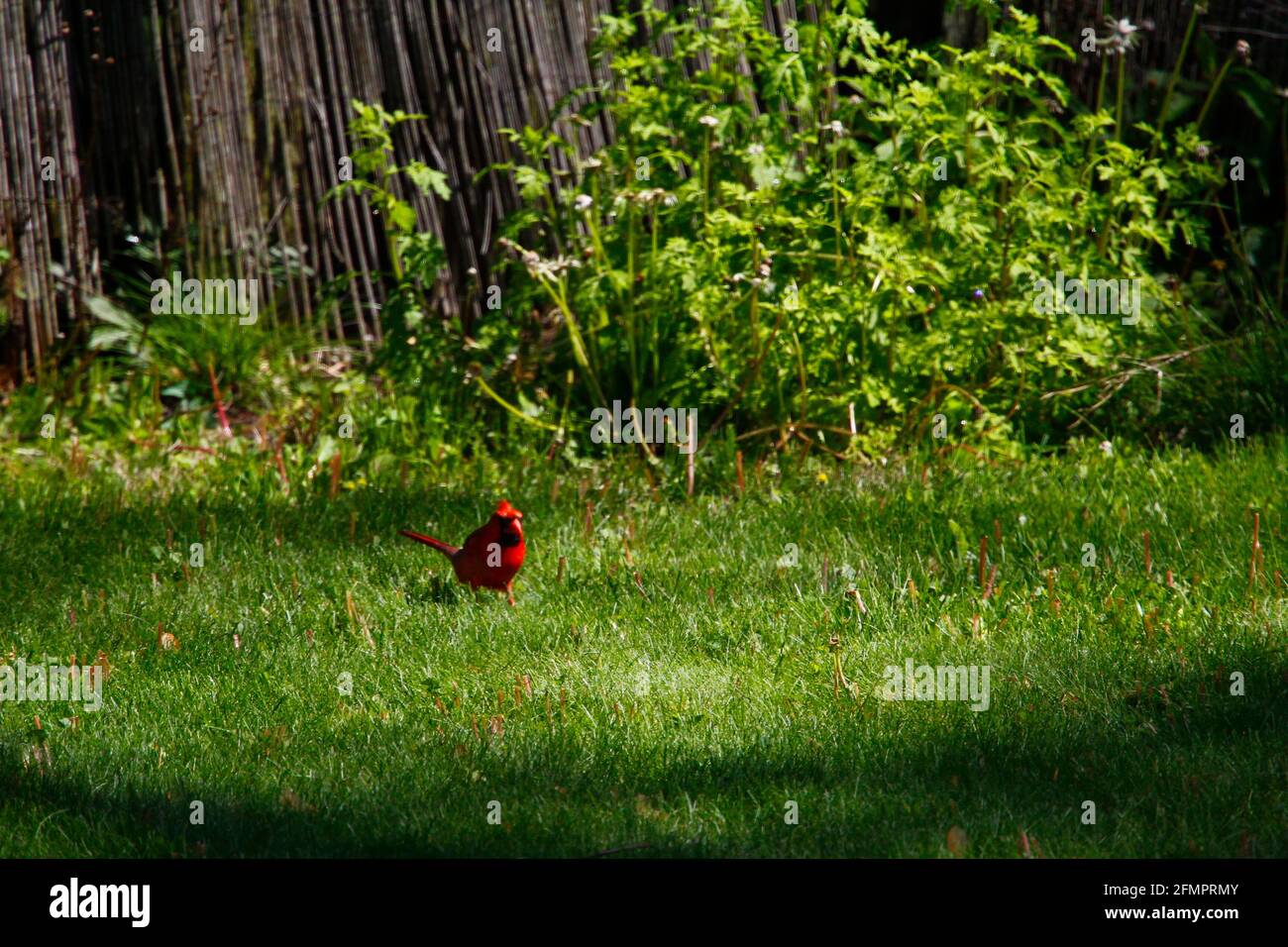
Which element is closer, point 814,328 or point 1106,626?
point 1106,626

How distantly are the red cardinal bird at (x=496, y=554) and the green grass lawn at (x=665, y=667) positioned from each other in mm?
66

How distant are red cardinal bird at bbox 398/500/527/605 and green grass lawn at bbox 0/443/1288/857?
7 centimetres

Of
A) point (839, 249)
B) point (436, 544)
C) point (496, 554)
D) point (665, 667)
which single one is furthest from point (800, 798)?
point (839, 249)

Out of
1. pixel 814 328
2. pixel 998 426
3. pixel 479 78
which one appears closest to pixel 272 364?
pixel 479 78

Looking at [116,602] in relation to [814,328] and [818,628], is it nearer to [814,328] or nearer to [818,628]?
[818,628]

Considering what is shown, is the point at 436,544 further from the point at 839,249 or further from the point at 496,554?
the point at 839,249

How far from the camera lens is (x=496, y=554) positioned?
13.8ft

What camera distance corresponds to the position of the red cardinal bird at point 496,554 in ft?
13.8

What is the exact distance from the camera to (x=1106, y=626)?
13.0 ft

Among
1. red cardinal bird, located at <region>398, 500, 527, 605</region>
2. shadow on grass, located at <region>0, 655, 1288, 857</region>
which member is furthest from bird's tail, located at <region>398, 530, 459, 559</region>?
shadow on grass, located at <region>0, 655, 1288, 857</region>

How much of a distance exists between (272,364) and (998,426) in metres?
3.40

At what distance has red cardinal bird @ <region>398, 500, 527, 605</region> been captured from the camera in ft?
13.8

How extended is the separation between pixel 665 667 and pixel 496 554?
0.70 m

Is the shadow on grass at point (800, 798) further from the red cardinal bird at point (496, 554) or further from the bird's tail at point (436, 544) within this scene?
the bird's tail at point (436, 544)
